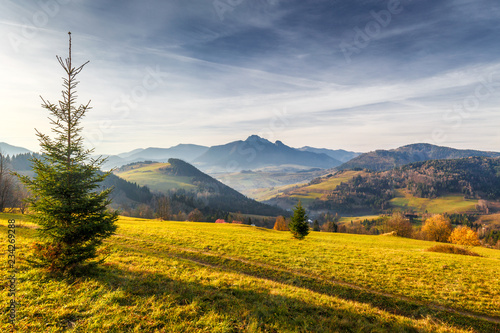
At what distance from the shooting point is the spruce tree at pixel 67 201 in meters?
11.1

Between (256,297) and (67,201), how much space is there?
11.4 meters

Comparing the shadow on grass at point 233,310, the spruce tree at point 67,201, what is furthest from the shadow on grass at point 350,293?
the spruce tree at point 67,201

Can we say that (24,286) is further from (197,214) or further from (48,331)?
(197,214)

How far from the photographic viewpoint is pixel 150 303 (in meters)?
9.17

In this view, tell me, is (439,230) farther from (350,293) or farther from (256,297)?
(256,297)

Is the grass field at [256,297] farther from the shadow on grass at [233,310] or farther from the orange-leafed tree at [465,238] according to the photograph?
the orange-leafed tree at [465,238]

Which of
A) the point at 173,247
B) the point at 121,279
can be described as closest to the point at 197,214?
the point at 173,247

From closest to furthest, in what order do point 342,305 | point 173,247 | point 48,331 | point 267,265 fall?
point 48,331
point 342,305
point 267,265
point 173,247

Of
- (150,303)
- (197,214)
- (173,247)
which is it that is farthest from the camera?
(197,214)

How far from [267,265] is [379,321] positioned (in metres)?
10.1

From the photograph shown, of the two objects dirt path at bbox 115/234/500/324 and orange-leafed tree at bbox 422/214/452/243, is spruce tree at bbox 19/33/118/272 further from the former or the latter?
orange-leafed tree at bbox 422/214/452/243


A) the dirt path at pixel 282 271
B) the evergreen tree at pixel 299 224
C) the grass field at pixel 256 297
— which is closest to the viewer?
the grass field at pixel 256 297

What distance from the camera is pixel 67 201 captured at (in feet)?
37.6

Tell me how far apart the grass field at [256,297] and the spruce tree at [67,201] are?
112 cm
